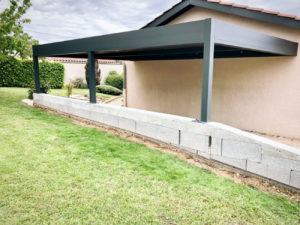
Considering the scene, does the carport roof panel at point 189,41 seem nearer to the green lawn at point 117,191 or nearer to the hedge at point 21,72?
the green lawn at point 117,191

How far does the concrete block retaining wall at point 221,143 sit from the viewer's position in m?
3.59

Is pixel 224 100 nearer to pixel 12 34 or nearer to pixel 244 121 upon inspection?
pixel 244 121

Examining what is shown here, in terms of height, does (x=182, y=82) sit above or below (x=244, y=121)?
above

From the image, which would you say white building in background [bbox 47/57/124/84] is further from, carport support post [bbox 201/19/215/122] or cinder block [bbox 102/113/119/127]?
carport support post [bbox 201/19/215/122]

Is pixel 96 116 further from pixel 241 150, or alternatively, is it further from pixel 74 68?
pixel 74 68

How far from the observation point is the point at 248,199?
3426mm

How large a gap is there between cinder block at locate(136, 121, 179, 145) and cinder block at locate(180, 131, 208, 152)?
0.18 meters

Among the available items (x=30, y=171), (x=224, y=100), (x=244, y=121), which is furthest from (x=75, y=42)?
(x=244, y=121)

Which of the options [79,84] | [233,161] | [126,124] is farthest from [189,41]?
[79,84]

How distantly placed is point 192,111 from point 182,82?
122 cm

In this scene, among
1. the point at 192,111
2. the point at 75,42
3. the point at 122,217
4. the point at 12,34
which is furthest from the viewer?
the point at 12,34

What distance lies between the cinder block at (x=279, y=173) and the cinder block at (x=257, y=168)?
66 millimetres

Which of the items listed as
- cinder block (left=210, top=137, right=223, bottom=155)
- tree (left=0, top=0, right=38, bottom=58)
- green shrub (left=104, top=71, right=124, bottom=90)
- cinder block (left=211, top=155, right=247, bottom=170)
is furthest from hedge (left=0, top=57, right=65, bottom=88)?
cinder block (left=211, top=155, right=247, bottom=170)

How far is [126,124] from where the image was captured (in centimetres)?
635
